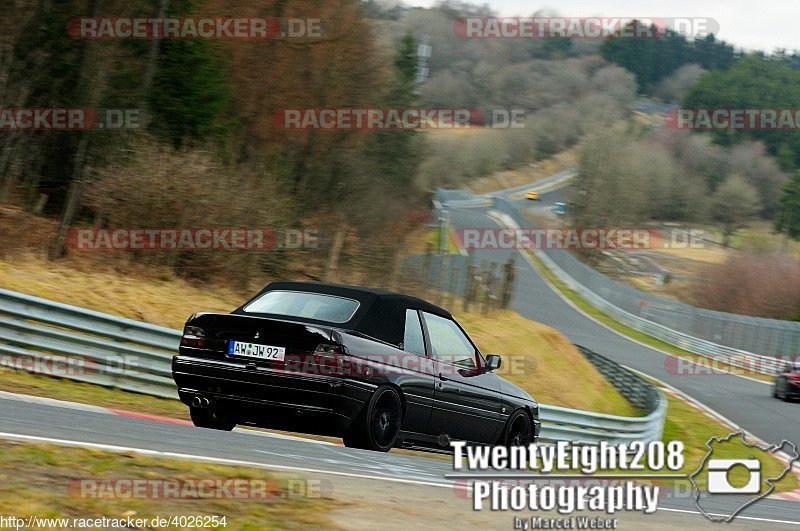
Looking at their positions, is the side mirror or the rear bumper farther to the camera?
the side mirror

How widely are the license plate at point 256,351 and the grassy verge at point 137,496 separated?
82.7 inches

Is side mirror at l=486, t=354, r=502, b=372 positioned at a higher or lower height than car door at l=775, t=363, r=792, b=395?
higher

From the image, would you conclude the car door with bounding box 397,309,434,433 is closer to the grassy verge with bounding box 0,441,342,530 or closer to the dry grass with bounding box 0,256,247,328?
the grassy verge with bounding box 0,441,342,530

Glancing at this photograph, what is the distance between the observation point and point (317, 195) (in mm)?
35594

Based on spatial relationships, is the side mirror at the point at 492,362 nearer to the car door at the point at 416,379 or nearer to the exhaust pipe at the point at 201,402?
the car door at the point at 416,379

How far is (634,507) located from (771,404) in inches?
968

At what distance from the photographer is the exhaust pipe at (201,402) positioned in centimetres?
942

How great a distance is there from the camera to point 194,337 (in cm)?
952

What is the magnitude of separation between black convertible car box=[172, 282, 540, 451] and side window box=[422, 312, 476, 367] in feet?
0.06

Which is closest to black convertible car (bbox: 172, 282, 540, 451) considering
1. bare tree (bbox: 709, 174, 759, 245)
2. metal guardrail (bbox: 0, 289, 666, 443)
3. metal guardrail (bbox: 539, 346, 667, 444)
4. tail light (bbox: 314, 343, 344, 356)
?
tail light (bbox: 314, 343, 344, 356)

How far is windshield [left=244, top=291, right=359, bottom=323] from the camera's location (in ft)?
31.5

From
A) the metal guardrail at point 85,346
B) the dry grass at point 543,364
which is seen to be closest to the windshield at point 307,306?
the metal guardrail at point 85,346

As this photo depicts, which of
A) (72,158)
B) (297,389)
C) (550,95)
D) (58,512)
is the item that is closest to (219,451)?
(297,389)

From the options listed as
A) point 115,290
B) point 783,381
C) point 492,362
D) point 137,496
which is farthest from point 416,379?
point 783,381
